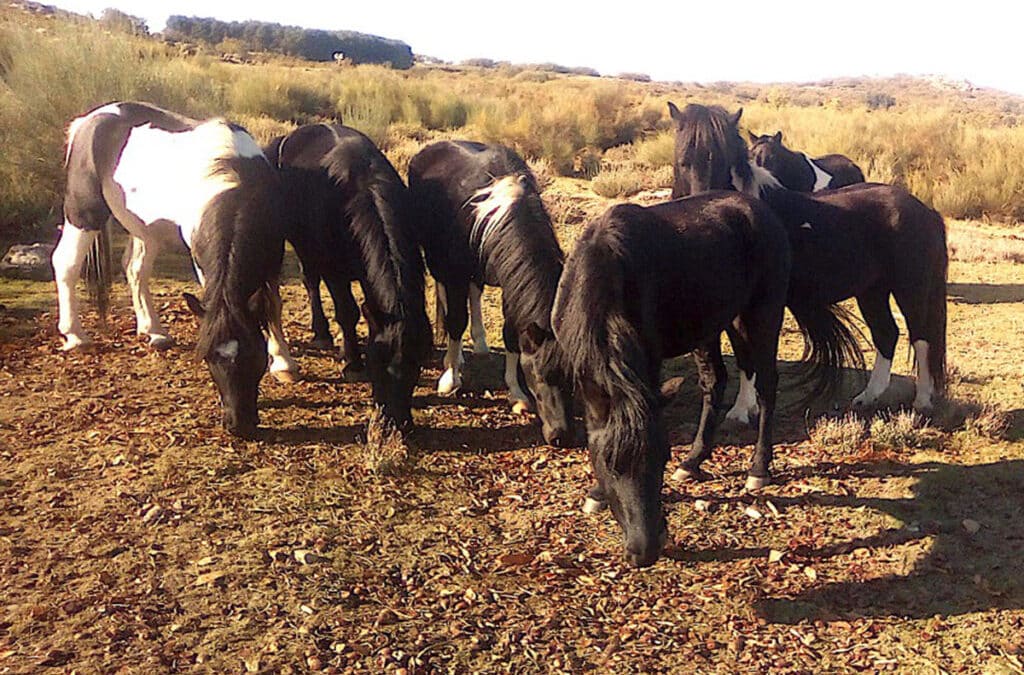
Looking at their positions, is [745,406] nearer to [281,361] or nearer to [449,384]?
[449,384]

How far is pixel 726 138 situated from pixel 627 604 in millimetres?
3910

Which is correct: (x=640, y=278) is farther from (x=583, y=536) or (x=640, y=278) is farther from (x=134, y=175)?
(x=134, y=175)

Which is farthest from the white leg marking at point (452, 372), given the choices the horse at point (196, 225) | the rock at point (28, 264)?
the rock at point (28, 264)

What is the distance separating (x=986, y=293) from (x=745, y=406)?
588 centimetres

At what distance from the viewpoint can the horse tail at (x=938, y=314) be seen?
557 centimetres

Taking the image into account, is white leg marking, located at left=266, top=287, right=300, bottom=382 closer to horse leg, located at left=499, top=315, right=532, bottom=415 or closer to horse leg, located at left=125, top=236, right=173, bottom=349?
horse leg, located at left=125, top=236, right=173, bottom=349

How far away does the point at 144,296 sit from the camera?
6.54 m

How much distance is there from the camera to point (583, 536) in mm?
4219

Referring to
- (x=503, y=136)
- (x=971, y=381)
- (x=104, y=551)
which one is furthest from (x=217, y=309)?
(x=503, y=136)

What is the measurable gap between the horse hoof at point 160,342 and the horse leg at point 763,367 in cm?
454

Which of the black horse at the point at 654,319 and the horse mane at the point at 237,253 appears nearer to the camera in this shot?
the black horse at the point at 654,319

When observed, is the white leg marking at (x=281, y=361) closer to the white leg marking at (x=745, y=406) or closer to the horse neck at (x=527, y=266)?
the horse neck at (x=527, y=266)

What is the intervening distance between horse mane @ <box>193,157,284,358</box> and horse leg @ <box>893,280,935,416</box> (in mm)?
4351

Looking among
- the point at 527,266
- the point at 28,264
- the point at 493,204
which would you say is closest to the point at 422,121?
the point at 28,264
